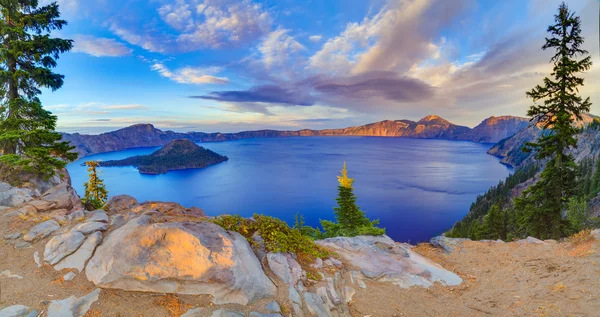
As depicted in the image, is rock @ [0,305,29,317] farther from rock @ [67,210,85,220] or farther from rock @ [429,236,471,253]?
rock @ [429,236,471,253]

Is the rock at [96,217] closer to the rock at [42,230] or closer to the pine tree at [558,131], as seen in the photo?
the rock at [42,230]

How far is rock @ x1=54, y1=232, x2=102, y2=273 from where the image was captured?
7.00 meters

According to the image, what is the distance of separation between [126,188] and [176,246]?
470ft

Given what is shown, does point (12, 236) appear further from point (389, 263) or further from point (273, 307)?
point (389, 263)

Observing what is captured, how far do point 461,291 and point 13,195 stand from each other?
18.0 meters

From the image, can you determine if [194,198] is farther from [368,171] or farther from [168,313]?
[168,313]

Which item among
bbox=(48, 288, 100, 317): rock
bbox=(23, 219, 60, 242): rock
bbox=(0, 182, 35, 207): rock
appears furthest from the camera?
bbox=(0, 182, 35, 207): rock

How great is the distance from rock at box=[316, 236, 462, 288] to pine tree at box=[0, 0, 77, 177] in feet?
47.6

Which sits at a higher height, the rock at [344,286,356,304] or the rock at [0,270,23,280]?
the rock at [0,270,23,280]

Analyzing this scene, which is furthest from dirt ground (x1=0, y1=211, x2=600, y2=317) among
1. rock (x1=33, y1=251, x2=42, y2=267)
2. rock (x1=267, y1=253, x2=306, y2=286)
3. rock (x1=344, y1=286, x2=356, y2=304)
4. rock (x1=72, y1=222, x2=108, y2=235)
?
rock (x1=72, y1=222, x2=108, y2=235)

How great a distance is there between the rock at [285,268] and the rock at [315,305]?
1.84 ft

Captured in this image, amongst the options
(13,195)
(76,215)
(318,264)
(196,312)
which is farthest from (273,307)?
(13,195)

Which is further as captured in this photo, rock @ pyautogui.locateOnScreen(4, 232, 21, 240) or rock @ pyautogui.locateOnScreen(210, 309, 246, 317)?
rock @ pyautogui.locateOnScreen(4, 232, 21, 240)

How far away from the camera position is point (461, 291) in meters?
9.81
